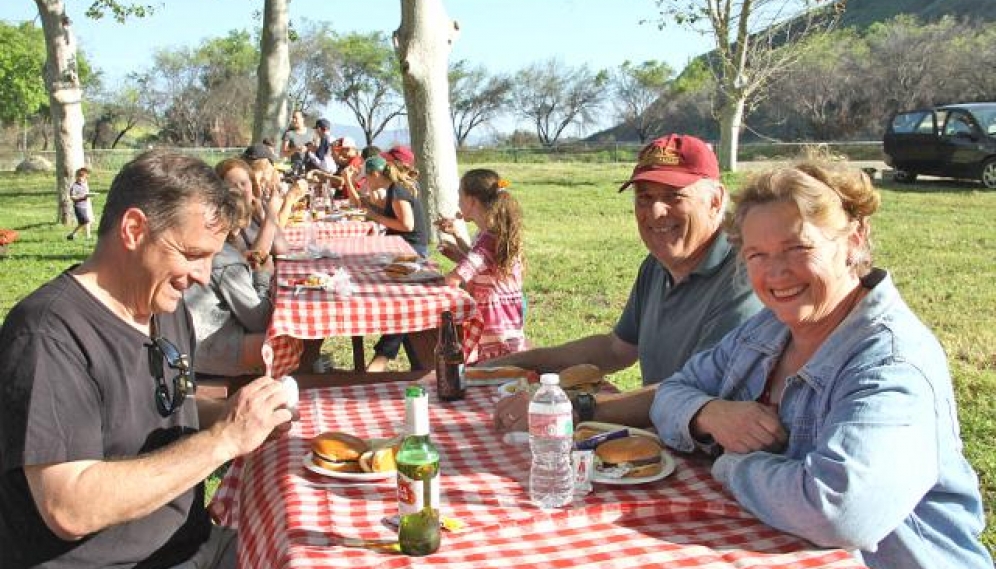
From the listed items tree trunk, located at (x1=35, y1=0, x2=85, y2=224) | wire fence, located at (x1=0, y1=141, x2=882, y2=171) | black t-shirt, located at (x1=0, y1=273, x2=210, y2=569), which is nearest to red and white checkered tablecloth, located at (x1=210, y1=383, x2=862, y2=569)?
black t-shirt, located at (x1=0, y1=273, x2=210, y2=569)

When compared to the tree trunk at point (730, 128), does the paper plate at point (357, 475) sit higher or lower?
lower

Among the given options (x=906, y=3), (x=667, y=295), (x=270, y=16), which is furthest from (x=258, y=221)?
(x=906, y=3)

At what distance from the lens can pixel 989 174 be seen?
18.3m

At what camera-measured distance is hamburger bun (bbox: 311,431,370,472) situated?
7.19 feet

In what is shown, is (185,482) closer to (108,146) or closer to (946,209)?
(946,209)

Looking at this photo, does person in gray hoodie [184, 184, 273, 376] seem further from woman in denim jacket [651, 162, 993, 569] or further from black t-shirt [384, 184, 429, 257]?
woman in denim jacket [651, 162, 993, 569]

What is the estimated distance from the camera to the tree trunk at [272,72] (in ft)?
57.3

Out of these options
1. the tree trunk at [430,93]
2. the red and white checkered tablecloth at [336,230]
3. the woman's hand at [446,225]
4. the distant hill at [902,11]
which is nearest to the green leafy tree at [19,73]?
the distant hill at [902,11]

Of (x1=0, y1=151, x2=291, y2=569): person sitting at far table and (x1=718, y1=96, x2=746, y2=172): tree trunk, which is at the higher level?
(x1=718, y1=96, x2=746, y2=172): tree trunk

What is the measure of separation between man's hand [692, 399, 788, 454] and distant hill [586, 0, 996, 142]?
6489 cm

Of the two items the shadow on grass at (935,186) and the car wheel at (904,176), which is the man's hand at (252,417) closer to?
the shadow on grass at (935,186)

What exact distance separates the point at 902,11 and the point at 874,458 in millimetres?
95076

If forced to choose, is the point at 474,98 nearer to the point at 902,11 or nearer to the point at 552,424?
the point at 902,11

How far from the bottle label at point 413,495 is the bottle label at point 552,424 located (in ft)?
1.18
